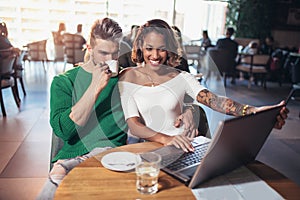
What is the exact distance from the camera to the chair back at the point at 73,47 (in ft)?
20.4

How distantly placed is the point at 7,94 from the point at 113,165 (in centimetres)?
447

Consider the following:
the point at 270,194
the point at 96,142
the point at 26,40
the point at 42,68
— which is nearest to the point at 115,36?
the point at 96,142

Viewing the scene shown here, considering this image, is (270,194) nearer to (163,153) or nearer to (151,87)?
Answer: (163,153)

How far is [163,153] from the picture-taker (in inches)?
45.1

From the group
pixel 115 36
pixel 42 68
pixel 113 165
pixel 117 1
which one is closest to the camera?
pixel 113 165

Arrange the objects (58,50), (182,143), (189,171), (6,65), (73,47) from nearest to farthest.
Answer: (189,171) → (182,143) → (6,65) → (73,47) → (58,50)

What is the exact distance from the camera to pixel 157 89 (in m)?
1.54

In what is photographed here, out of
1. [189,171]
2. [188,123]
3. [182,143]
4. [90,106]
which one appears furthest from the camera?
[188,123]

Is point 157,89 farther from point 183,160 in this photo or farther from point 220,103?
point 183,160

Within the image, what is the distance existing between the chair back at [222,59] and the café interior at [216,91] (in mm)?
35

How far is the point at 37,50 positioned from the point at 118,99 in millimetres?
6232

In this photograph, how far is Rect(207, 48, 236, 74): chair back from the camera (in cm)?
601

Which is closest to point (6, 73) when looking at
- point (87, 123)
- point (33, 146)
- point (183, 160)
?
point (33, 146)

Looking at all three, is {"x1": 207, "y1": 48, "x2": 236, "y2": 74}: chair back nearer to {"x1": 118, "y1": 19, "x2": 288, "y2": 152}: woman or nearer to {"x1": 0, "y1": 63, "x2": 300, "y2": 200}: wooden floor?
{"x1": 0, "y1": 63, "x2": 300, "y2": 200}: wooden floor
